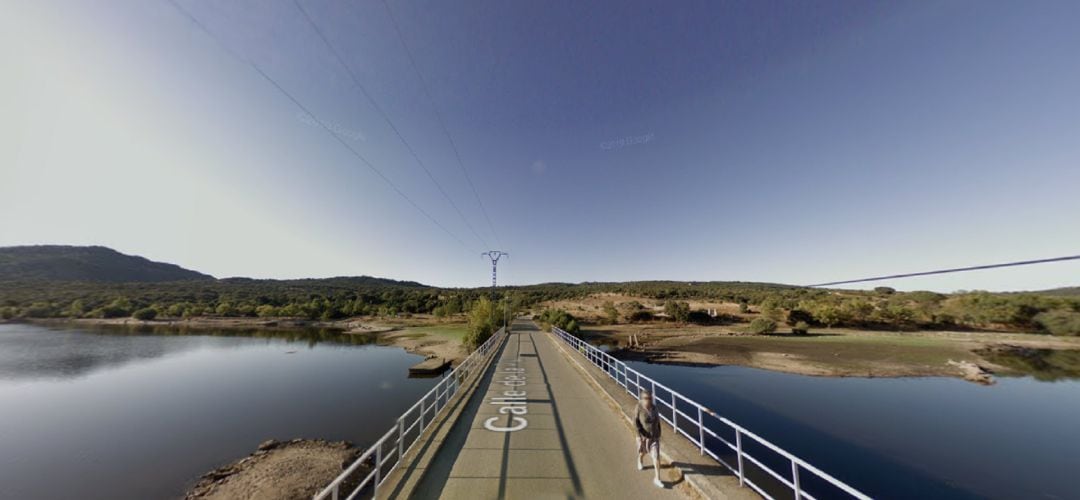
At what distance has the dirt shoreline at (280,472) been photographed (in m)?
10.9

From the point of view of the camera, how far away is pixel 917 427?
704 inches

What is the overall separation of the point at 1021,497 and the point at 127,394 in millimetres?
46524

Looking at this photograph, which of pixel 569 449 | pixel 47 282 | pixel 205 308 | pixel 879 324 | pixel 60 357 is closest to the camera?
pixel 569 449

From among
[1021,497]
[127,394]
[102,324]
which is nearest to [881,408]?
[1021,497]

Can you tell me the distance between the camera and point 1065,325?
49.0 meters

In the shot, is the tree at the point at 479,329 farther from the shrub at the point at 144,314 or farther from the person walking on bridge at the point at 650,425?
the shrub at the point at 144,314

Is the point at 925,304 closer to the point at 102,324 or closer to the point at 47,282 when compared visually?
the point at 102,324

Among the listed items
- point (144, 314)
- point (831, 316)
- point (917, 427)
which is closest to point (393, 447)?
point (917, 427)

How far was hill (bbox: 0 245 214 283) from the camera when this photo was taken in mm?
126938

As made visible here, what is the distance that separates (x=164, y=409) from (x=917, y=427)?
41.7 m

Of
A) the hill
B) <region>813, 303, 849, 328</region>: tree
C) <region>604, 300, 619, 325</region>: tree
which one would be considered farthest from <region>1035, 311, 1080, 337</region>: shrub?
the hill

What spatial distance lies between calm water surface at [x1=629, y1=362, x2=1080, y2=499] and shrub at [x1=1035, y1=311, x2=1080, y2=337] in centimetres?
3645

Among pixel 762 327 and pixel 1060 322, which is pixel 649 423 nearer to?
pixel 762 327

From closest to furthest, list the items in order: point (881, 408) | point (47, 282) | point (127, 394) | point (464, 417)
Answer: point (464, 417), point (881, 408), point (127, 394), point (47, 282)
